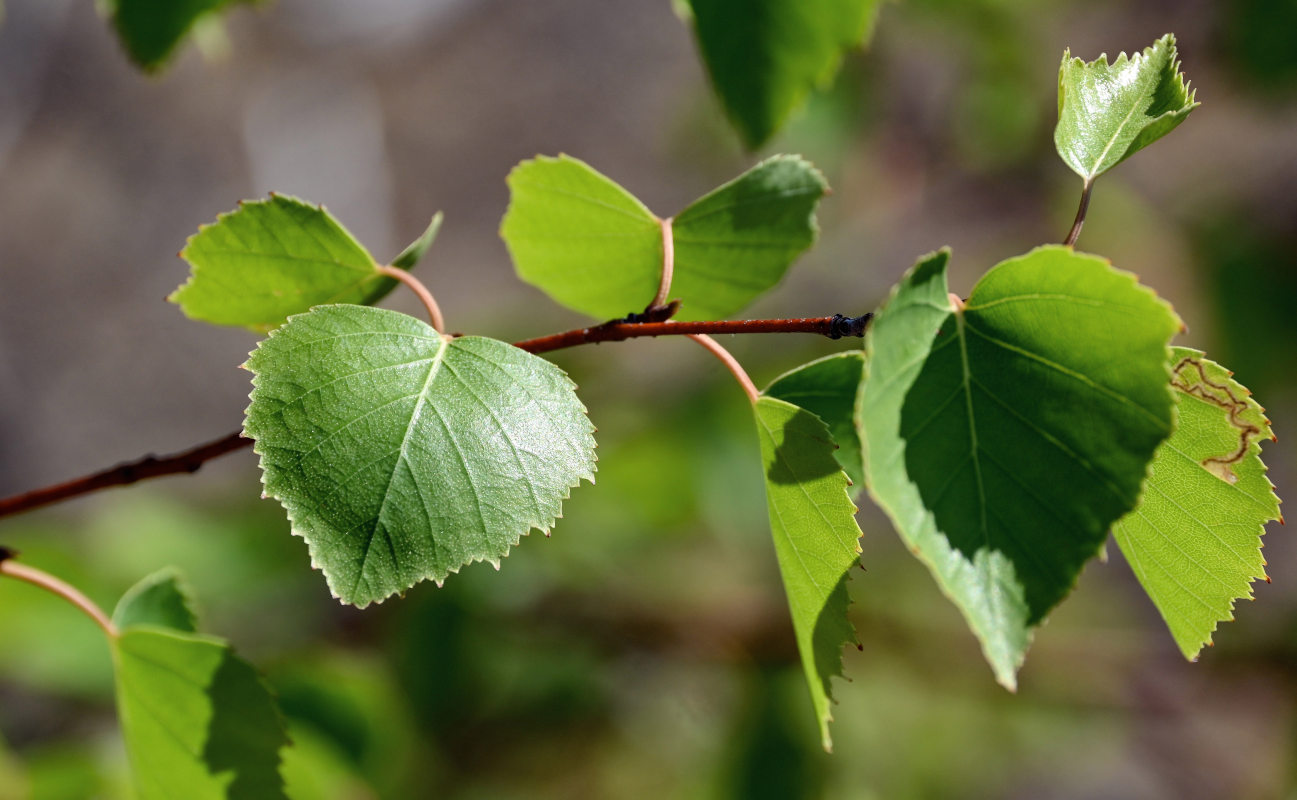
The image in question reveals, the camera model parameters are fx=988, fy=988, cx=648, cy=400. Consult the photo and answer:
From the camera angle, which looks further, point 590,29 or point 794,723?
point 590,29

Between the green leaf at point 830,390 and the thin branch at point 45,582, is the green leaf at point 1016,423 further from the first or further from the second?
the thin branch at point 45,582

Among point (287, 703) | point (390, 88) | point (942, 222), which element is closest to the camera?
point (287, 703)

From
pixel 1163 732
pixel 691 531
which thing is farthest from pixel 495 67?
pixel 1163 732

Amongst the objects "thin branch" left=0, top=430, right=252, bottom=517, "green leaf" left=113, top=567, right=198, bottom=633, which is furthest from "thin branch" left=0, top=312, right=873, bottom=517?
"green leaf" left=113, top=567, right=198, bottom=633

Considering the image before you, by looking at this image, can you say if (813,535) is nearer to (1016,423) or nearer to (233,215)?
(1016,423)

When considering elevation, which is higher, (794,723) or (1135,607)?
(794,723)

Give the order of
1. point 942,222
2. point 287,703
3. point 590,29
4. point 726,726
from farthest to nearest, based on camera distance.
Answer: point 590,29
point 942,222
point 726,726
point 287,703

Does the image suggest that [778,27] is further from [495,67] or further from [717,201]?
[495,67]
